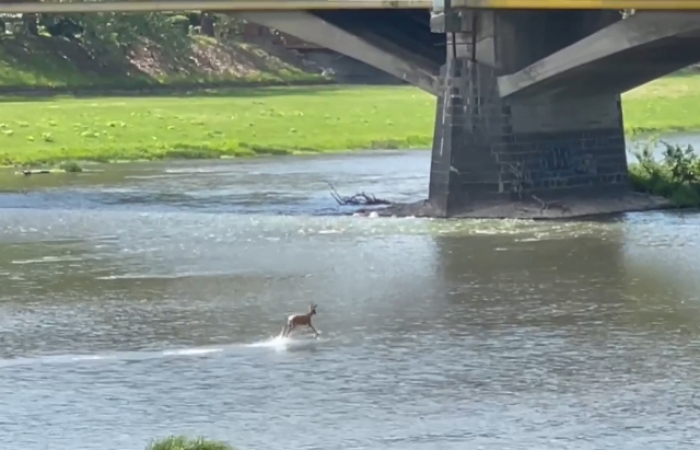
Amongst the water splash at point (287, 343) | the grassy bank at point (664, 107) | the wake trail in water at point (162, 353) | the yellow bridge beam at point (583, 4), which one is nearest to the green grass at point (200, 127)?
the grassy bank at point (664, 107)

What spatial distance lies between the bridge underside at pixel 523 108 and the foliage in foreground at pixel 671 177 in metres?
0.70

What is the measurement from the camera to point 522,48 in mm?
42781

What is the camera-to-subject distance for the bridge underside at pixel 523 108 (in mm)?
42188

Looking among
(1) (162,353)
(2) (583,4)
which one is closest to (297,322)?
(1) (162,353)

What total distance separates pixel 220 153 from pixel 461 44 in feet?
56.0

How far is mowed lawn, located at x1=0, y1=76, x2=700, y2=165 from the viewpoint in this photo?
58.1 m

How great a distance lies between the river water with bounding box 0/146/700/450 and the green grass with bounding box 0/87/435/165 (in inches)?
438

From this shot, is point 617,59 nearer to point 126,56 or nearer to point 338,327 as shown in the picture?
point 338,327

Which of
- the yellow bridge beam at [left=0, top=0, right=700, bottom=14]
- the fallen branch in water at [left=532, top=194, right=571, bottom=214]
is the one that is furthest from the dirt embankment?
the fallen branch in water at [left=532, top=194, right=571, bottom=214]

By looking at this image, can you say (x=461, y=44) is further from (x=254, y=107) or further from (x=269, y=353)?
(x=254, y=107)

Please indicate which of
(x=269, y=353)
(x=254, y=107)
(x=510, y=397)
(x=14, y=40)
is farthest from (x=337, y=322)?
(x=14, y=40)

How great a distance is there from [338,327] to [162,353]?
9.69 feet

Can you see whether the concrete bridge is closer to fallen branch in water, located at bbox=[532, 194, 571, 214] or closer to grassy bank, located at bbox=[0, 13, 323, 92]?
fallen branch in water, located at bbox=[532, 194, 571, 214]

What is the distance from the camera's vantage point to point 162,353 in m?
27.1
